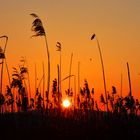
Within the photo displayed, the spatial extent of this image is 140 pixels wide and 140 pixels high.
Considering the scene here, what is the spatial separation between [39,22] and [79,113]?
4290mm

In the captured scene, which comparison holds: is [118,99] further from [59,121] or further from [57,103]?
[59,121]

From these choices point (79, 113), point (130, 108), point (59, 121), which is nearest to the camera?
point (59, 121)

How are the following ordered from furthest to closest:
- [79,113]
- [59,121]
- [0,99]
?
[0,99] < [79,113] < [59,121]

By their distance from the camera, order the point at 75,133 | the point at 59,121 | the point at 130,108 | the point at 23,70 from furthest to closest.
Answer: the point at 23,70
the point at 130,108
the point at 59,121
the point at 75,133

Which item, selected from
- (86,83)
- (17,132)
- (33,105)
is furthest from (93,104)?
(17,132)

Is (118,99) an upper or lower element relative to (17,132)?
upper

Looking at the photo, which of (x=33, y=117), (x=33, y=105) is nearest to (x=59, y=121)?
(x=33, y=117)

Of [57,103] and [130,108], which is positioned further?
[57,103]

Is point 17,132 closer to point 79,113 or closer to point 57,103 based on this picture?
point 79,113

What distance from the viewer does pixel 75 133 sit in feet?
38.4

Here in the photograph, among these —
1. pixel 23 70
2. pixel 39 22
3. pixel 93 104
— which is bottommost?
pixel 93 104

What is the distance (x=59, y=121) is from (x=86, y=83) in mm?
4597

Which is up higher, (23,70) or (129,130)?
(23,70)

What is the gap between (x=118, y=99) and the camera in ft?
60.7
